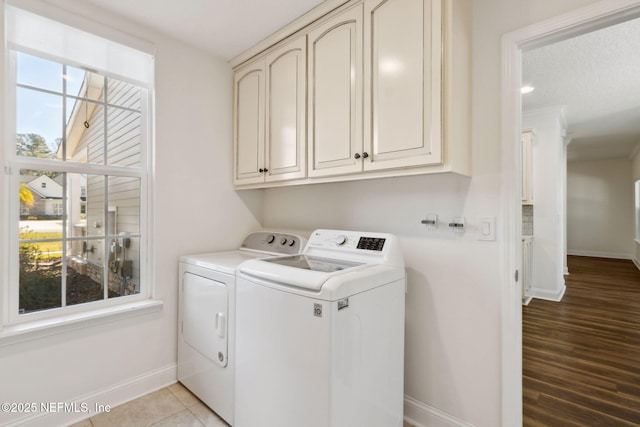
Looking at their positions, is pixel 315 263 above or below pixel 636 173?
below

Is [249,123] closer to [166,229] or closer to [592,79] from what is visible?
[166,229]

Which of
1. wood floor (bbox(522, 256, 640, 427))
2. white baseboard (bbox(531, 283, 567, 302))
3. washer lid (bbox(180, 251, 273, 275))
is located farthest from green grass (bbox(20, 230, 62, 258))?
white baseboard (bbox(531, 283, 567, 302))

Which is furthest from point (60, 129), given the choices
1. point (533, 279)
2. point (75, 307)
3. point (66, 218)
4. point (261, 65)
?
point (533, 279)

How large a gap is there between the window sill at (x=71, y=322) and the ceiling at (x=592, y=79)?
136 inches

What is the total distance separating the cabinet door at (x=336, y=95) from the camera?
5.24 feet

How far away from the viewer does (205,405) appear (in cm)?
188

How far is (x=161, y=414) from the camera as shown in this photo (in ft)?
5.88

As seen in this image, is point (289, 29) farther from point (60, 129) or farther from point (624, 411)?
point (624, 411)

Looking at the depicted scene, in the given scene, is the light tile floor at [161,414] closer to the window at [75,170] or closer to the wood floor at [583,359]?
the window at [75,170]

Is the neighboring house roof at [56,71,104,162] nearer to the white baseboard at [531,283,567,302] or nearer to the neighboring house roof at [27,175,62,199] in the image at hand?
the neighboring house roof at [27,175,62,199]

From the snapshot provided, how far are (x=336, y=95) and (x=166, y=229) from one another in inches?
58.2

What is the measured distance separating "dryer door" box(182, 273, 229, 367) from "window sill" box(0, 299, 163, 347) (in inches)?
9.8

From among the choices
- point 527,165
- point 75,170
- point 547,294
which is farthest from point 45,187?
point 547,294

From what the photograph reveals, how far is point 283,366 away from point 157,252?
1.29 meters
